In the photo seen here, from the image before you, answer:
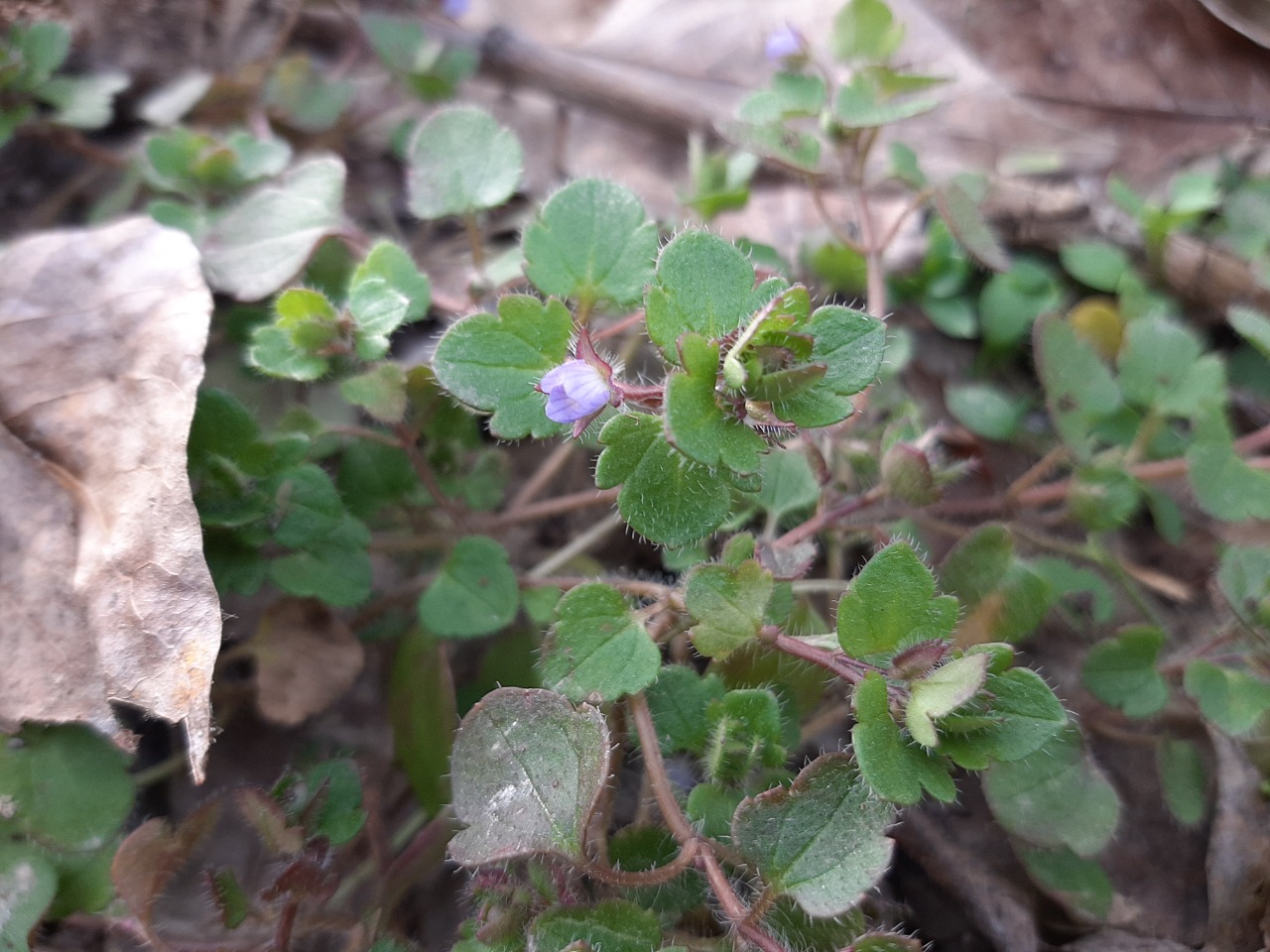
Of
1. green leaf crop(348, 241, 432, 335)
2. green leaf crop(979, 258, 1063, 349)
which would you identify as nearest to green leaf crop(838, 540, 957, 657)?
green leaf crop(348, 241, 432, 335)

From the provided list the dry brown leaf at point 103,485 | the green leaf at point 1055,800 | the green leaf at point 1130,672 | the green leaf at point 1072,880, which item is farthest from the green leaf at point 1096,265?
the dry brown leaf at point 103,485

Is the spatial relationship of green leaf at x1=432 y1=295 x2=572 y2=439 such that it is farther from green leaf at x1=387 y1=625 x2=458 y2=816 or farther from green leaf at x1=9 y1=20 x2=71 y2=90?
green leaf at x1=9 y1=20 x2=71 y2=90

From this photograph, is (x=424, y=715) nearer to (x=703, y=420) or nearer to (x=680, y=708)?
(x=680, y=708)

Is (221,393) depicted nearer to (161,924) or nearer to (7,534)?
(7,534)

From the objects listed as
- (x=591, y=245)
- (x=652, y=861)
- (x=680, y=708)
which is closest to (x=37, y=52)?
(x=591, y=245)

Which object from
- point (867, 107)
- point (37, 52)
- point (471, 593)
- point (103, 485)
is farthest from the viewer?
point (37, 52)
